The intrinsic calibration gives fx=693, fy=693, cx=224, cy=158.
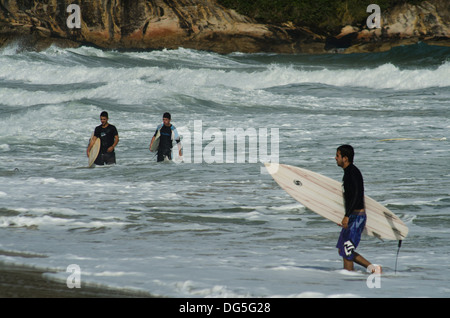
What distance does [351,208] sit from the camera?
644 centimetres

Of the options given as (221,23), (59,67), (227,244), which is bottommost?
(227,244)

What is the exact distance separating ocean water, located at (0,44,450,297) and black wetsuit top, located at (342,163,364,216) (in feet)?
2.21

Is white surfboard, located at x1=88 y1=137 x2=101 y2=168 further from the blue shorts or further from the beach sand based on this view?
the blue shorts

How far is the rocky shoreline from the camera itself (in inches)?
1876

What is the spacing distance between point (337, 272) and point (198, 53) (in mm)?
40918

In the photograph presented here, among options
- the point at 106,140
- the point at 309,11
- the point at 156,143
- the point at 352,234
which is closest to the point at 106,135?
the point at 106,140

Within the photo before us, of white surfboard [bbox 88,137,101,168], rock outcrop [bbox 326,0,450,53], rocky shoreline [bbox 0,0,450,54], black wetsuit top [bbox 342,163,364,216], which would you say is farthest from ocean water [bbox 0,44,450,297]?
rock outcrop [bbox 326,0,450,53]

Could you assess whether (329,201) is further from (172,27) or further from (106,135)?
(172,27)

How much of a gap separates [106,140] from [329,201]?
294 inches
